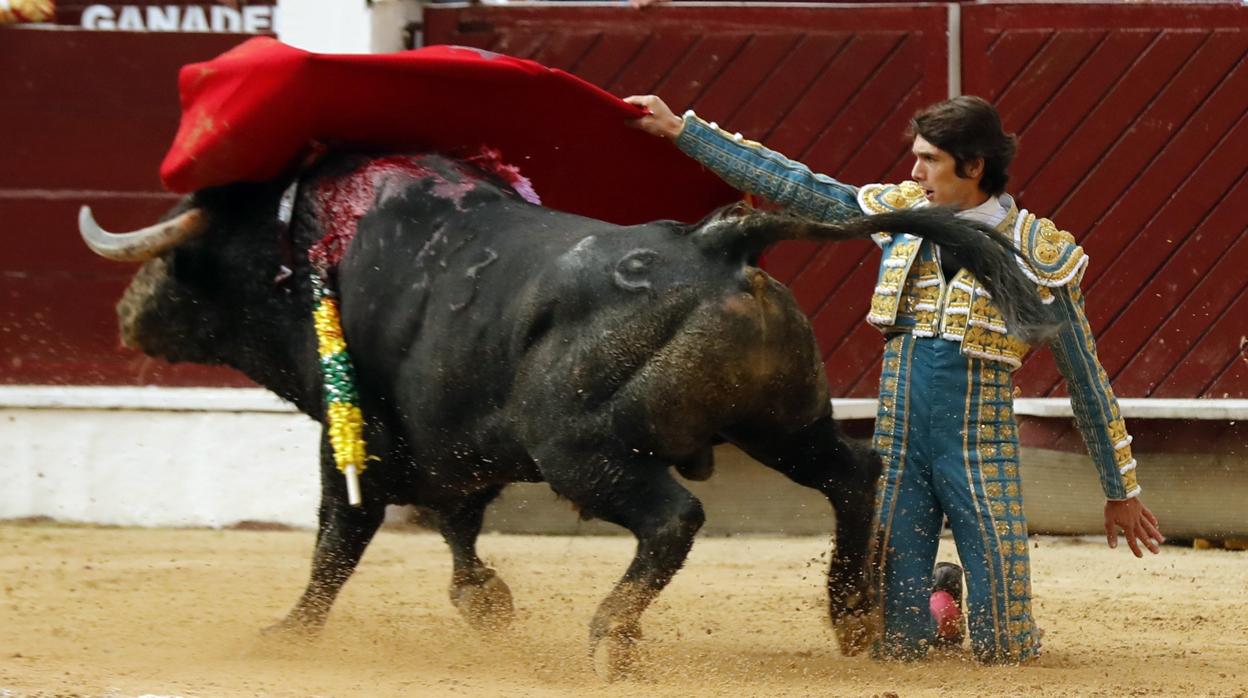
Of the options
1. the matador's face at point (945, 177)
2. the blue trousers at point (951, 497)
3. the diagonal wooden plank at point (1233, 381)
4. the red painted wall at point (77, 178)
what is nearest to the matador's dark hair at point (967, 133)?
the matador's face at point (945, 177)

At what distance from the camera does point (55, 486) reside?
21.9 feet

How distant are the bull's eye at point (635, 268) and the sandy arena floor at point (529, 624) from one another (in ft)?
2.55

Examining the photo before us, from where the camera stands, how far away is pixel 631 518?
3.67m

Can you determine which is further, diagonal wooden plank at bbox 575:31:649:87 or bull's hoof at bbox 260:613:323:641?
diagonal wooden plank at bbox 575:31:649:87

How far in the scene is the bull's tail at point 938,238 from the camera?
3.63m

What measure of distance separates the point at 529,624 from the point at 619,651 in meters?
0.98

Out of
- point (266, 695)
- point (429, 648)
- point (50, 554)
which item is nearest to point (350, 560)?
point (429, 648)

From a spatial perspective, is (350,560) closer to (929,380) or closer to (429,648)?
(429,648)

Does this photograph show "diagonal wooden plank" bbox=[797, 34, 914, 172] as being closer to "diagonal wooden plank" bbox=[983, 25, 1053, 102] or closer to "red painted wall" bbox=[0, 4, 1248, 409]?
"red painted wall" bbox=[0, 4, 1248, 409]

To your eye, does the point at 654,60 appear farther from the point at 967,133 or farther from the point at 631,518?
the point at 631,518

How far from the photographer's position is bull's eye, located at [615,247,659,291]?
364cm

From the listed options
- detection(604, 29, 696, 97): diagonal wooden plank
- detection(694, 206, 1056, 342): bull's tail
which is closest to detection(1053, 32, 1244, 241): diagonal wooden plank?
detection(604, 29, 696, 97): diagonal wooden plank

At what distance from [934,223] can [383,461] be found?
1.39m

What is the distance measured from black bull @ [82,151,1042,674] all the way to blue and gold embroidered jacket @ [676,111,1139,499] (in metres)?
0.15
